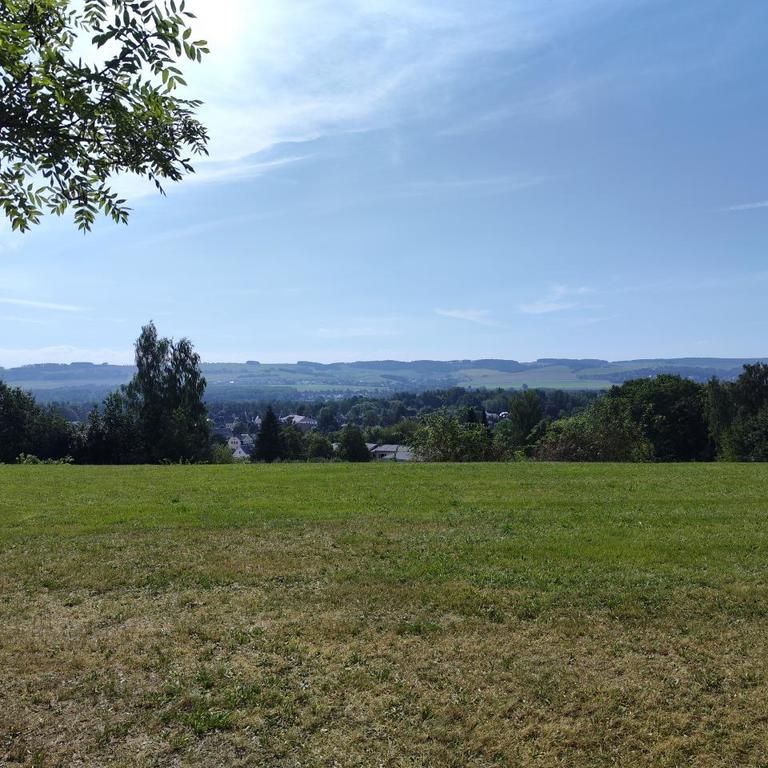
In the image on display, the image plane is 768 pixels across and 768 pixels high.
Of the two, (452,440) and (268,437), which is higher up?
(452,440)

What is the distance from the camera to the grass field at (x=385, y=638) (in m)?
4.12

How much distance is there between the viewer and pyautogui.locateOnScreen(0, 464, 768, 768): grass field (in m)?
4.12

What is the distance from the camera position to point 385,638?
569cm

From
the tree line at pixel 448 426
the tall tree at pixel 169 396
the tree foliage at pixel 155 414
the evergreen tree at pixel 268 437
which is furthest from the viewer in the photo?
the evergreen tree at pixel 268 437

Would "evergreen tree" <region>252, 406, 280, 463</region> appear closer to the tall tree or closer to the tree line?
the tree line

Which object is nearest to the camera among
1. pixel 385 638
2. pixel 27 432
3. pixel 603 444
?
pixel 385 638

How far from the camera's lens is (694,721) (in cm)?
432

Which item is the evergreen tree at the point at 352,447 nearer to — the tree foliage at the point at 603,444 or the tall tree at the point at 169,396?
the tall tree at the point at 169,396

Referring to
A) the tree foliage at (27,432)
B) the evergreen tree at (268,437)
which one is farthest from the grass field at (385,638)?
the evergreen tree at (268,437)

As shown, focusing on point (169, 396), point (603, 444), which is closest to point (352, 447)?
point (169, 396)

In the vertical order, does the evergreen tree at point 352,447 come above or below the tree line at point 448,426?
below

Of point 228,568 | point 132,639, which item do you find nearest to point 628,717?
point 132,639

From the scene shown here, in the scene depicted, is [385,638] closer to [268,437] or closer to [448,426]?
[448,426]

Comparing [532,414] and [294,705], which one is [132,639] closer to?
[294,705]
